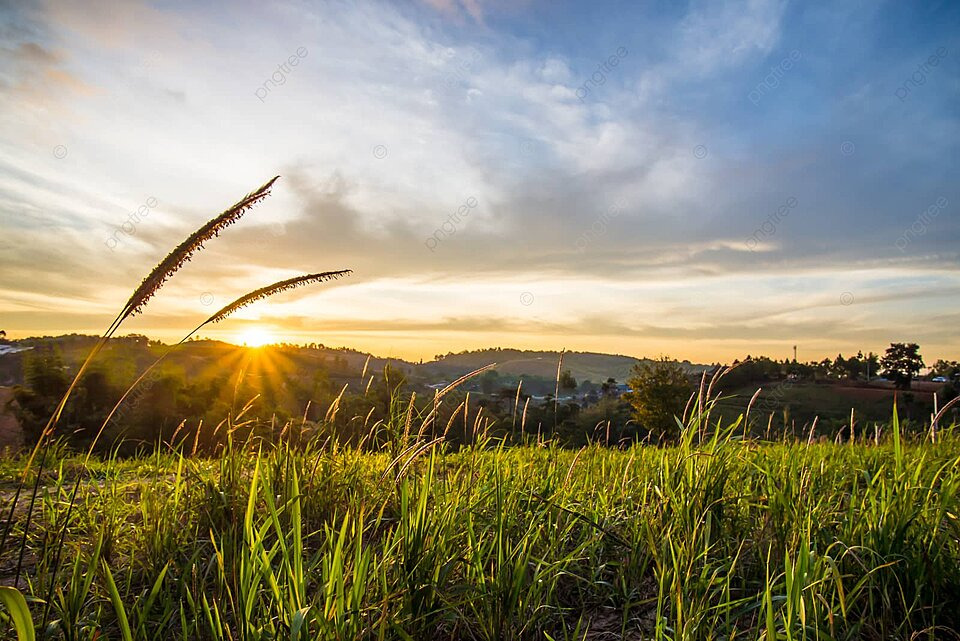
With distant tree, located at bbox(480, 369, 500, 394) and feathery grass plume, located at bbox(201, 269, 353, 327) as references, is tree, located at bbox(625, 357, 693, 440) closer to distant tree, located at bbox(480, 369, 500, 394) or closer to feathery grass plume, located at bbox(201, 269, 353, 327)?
distant tree, located at bbox(480, 369, 500, 394)

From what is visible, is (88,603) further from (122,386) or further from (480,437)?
(122,386)

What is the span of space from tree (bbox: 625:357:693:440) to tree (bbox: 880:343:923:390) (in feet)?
127

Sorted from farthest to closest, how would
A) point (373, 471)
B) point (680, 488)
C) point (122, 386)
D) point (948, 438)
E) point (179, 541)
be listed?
point (122, 386) < point (948, 438) < point (373, 471) < point (179, 541) < point (680, 488)

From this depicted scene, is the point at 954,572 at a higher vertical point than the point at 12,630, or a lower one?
higher

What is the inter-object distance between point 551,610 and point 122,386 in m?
26.8

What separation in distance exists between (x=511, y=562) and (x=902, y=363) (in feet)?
262

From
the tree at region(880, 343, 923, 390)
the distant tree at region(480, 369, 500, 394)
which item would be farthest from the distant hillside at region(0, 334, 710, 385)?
the tree at region(880, 343, 923, 390)

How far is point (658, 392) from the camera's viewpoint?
41.2m

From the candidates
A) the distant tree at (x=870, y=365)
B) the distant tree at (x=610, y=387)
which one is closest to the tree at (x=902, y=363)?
the distant tree at (x=870, y=365)

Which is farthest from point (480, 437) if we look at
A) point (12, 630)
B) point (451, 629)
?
point (12, 630)

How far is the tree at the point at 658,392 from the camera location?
4000 centimetres

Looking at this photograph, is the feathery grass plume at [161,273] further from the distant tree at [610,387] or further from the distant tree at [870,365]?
the distant tree at [870,365]

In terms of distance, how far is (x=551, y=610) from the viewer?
3.11 m

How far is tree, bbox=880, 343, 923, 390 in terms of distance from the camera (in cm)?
6475
